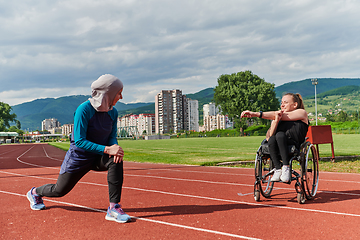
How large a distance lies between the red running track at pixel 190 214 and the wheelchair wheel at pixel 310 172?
160 millimetres

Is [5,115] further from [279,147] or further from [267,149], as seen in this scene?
[279,147]

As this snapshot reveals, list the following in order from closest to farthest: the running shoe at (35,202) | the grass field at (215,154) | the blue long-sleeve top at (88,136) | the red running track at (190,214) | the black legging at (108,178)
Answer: the red running track at (190,214) → the blue long-sleeve top at (88,136) → the black legging at (108,178) → the running shoe at (35,202) → the grass field at (215,154)

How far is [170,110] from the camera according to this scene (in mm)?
191375

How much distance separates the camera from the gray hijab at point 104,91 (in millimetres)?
3551

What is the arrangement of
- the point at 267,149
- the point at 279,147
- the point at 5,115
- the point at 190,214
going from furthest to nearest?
the point at 5,115 < the point at 267,149 < the point at 279,147 < the point at 190,214

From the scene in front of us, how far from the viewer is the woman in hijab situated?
3525 mm

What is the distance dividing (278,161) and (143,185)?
3193 millimetres

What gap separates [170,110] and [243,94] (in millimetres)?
134578

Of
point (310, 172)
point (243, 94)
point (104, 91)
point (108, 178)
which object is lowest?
point (310, 172)

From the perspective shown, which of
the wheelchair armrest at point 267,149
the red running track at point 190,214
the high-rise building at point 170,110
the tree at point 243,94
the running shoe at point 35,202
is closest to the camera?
the red running track at point 190,214

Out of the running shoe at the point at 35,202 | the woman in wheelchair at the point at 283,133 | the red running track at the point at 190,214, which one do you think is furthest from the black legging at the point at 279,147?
the running shoe at the point at 35,202

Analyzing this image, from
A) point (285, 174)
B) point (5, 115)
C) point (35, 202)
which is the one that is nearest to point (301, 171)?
point (285, 174)

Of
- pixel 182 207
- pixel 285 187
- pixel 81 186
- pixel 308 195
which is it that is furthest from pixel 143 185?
pixel 308 195

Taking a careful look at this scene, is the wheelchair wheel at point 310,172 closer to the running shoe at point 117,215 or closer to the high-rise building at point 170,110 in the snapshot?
the running shoe at point 117,215
